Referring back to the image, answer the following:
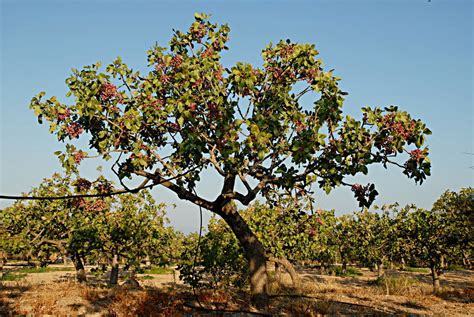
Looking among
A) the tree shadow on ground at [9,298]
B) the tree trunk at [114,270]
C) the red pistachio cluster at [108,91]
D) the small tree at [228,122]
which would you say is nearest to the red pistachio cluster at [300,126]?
the small tree at [228,122]

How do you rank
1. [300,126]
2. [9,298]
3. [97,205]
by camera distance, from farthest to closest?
[9,298] < [97,205] < [300,126]

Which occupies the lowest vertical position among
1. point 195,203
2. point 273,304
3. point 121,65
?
point 273,304

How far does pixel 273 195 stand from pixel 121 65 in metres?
6.63

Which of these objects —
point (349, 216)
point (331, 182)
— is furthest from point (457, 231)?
point (331, 182)

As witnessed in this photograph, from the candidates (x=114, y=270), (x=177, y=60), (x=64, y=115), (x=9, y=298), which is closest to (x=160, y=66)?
(x=177, y=60)

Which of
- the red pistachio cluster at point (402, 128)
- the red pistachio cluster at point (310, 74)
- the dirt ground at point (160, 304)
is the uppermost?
the red pistachio cluster at point (310, 74)

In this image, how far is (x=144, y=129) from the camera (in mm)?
11484

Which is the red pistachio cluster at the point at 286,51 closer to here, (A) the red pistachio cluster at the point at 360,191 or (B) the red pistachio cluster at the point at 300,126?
(B) the red pistachio cluster at the point at 300,126

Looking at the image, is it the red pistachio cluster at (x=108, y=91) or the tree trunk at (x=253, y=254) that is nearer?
the red pistachio cluster at (x=108, y=91)

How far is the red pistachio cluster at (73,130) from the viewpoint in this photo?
1079cm

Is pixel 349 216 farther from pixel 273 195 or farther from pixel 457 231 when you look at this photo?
pixel 273 195

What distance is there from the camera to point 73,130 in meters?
10.8

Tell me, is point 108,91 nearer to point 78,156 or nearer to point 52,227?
point 78,156

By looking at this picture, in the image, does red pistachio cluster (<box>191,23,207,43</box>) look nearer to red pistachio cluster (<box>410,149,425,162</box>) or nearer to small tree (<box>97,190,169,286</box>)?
red pistachio cluster (<box>410,149,425,162</box>)
